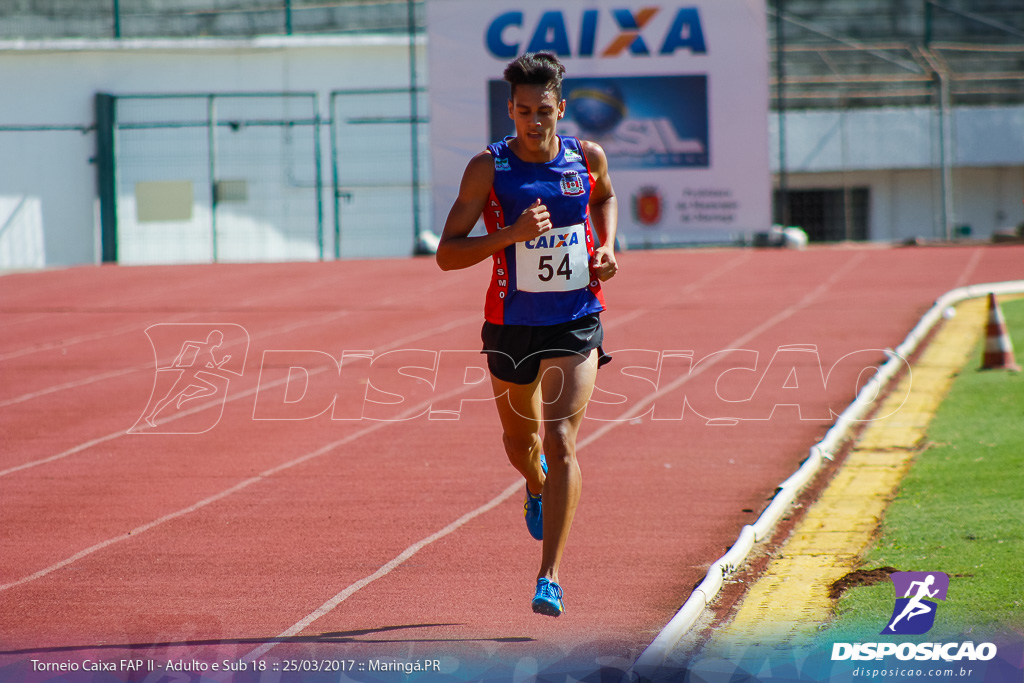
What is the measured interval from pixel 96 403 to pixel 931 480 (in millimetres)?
6663

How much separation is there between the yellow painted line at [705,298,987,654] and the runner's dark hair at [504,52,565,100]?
80.9 inches

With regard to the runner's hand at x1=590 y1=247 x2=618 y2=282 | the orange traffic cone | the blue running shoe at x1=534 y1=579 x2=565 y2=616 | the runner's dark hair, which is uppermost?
the runner's dark hair

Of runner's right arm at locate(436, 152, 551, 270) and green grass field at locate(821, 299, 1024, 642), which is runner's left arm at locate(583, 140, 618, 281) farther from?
green grass field at locate(821, 299, 1024, 642)

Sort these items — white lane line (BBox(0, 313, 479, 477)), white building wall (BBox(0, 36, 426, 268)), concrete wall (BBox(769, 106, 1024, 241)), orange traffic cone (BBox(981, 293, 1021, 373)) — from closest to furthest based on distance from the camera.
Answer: white lane line (BBox(0, 313, 479, 477)), orange traffic cone (BBox(981, 293, 1021, 373)), white building wall (BBox(0, 36, 426, 268)), concrete wall (BBox(769, 106, 1024, 241))

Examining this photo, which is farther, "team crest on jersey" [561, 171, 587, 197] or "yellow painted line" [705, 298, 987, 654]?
"team crest on jersey" [561, 171, 587, 197]

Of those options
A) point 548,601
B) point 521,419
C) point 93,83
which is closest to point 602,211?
point 521,419

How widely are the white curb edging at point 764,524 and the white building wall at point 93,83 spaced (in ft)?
54.0

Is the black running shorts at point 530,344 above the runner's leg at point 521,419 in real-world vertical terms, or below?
above

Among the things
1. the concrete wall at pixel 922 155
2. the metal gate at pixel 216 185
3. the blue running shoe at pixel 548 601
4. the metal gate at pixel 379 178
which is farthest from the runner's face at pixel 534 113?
the concrete wall at pixel 922 155

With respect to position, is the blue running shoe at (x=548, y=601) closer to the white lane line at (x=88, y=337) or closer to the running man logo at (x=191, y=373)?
the running man logo at (x=191, y=373)

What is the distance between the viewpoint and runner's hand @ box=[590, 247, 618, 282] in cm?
454

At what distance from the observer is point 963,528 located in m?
5.35

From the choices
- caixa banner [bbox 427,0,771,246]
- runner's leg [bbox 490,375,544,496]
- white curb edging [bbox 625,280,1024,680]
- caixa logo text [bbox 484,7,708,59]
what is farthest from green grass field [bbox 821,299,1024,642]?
caixa logo text [bbox 484,7,708,59]

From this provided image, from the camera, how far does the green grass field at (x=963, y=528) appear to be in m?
4.17
